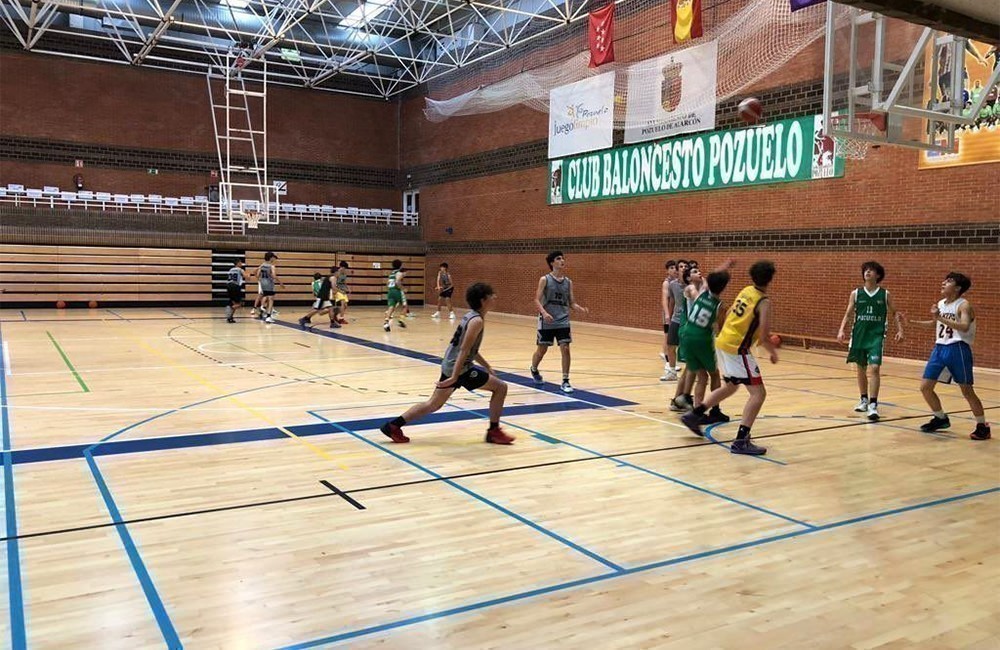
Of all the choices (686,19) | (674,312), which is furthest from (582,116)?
(674,312)

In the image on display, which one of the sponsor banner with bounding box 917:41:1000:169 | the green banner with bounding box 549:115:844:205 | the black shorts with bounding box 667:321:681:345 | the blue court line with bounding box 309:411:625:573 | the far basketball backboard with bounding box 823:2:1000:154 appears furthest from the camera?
the green banner with bounding box 549:115:844:205

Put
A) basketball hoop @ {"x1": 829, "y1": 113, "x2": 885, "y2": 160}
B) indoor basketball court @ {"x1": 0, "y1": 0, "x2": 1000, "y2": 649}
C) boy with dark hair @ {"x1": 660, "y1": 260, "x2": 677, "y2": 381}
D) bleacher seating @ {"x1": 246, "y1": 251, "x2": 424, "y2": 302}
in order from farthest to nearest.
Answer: bleacher seating @ {"x1": 246, "y1": 251, "x2": 424, "y2": 302}
boy with dark hair @ {"x1": 660, "y1": 260, "x2": 677, "y2": 381}
basketball hoop @ {"x1": 829, "y1": 113, "x2": 885, "y2": 160}
indoor basketball court @ {"x1": 0, "y1": 0, "x2": 1000, "y2": 649}

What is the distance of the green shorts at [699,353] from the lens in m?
7.08

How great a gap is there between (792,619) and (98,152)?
86.4 ft

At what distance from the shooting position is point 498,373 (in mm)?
10953

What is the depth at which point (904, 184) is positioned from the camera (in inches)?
500

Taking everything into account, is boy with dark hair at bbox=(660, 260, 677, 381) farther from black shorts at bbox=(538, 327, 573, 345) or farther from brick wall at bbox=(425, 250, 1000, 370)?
brick wall at bbox=(425, 250, 1000, 370)

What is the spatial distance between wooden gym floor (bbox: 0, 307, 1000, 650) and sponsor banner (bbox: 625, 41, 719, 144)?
29.9ft

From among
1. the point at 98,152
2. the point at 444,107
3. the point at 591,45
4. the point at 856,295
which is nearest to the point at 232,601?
the point at 856,295

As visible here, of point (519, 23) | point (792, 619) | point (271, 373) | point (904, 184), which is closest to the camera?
point (792, 619)

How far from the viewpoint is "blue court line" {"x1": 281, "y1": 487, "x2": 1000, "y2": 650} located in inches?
122

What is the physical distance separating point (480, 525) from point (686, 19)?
12.8 meters

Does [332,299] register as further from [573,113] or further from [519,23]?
[519,23]

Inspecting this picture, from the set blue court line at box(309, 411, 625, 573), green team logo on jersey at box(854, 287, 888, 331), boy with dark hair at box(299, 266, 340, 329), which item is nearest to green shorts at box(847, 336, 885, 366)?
green team logo on jersey at box(854, 287, 888, 331)
